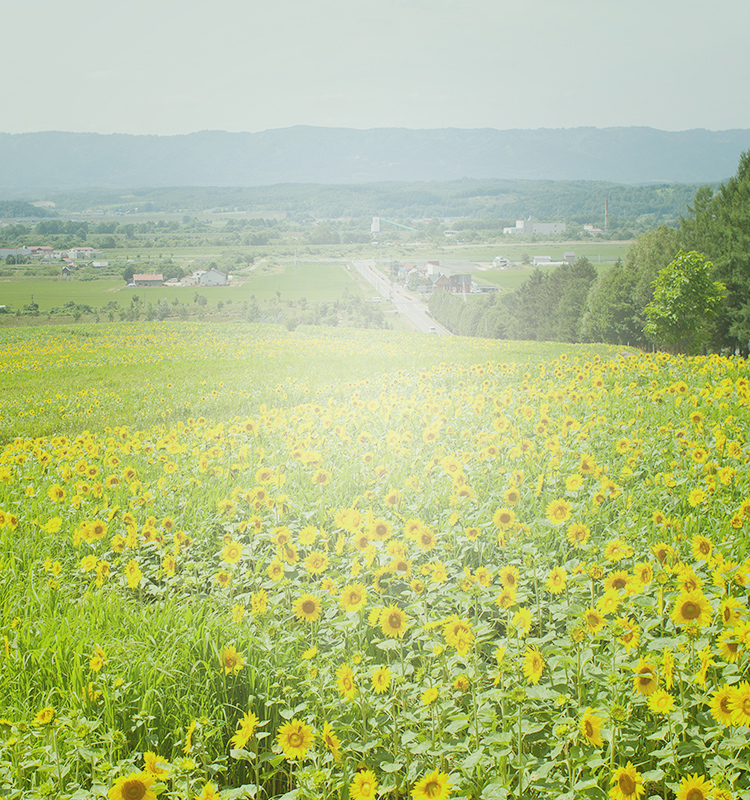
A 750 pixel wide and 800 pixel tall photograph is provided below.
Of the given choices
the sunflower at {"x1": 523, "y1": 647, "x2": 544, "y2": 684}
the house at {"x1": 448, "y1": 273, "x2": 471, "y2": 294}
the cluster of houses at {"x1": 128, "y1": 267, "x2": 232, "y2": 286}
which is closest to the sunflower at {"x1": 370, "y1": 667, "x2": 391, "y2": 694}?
the sunflower at {"x1": 523, "y1": 647, "x2": 544, "y2": 684}

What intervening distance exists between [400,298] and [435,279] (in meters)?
10.7

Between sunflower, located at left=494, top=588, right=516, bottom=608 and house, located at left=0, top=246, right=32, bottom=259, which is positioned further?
house, located at left=0, top=246, right=32, bottom=259

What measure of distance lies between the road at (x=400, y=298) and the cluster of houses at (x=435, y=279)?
230 cm

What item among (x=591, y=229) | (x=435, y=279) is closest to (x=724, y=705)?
(x=435, y=279)

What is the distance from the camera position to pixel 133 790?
161 cm

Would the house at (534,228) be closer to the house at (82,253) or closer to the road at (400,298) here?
the road at (400,298)

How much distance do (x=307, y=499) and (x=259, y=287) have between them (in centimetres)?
4832

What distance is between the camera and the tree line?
26.9 m

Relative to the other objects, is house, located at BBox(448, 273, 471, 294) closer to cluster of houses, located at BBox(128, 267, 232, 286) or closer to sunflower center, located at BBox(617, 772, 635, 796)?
cluster of houses, located at BBox(128, 267, 232, 286)

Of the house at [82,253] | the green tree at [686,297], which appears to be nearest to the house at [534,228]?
the house at [82,253]

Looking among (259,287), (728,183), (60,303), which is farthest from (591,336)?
(60,303)

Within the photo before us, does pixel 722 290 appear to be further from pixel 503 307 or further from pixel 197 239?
pixel 197 239

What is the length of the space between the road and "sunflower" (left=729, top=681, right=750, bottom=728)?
6015 centimetres

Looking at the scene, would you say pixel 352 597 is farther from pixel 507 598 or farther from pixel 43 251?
pixel 43 251
